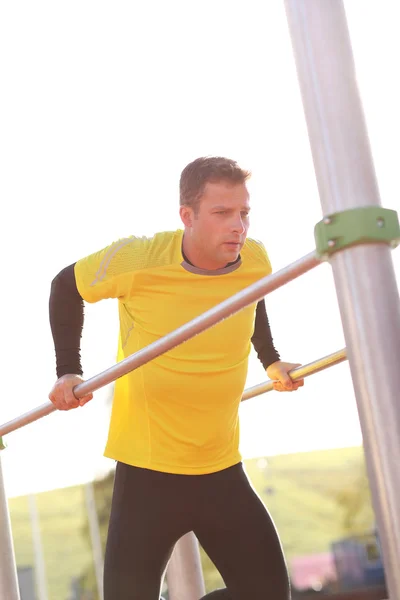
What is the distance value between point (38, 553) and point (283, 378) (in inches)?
494

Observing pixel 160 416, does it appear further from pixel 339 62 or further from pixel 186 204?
pixel 339 62

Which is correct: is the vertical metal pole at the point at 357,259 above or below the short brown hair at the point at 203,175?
below

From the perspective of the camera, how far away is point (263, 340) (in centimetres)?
172

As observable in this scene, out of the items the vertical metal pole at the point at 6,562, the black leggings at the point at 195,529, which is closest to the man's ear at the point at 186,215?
the black leggings at the point at 195,529

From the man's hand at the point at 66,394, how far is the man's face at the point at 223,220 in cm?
31

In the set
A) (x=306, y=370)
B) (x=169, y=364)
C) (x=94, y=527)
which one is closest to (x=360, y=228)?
(x=306, y=370)

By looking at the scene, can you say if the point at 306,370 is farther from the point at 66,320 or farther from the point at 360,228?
the point at 360,228

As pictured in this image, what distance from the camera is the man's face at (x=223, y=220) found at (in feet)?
4.78

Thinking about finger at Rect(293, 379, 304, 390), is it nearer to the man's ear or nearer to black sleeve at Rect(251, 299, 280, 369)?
black sleeve at Rect(251, 299, 280, 369)

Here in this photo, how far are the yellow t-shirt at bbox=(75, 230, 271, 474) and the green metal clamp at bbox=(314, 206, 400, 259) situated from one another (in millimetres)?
737

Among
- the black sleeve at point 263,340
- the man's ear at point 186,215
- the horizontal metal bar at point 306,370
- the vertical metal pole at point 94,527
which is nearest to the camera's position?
the horizontal metal bar at point 306,370

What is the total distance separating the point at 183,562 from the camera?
1.77m

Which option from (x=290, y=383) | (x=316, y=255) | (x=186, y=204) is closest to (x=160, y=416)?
(x=290, y=383)

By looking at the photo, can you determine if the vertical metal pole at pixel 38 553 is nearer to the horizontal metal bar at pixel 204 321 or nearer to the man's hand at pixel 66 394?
the man's hand at pixel 66 394
